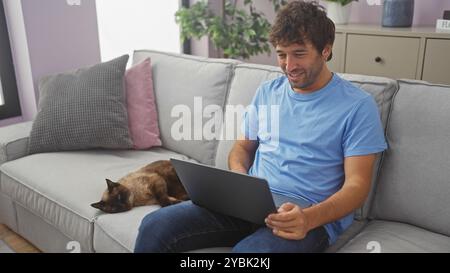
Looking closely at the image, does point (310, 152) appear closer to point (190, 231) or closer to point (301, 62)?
point (301, 62)

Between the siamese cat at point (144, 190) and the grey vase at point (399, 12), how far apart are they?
5.42 feet

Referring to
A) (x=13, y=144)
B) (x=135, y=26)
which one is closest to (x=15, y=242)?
(x=13, y=144)

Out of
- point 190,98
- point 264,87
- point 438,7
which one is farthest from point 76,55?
A: point 438,7

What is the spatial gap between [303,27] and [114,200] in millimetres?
846

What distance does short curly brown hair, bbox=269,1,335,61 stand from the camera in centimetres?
125

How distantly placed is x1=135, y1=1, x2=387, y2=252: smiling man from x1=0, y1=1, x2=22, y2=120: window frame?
4.77 ft

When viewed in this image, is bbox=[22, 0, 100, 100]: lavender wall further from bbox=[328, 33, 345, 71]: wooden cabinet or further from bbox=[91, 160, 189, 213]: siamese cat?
bbox=[328, 33, 345, 71]: wooden cabinet

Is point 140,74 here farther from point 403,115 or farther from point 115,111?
point 403,115

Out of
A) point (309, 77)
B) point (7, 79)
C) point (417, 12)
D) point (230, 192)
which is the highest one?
point (417, 12)

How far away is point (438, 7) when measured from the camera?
8.51 ft

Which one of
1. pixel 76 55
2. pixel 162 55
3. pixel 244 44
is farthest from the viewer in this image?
pixel 244 44

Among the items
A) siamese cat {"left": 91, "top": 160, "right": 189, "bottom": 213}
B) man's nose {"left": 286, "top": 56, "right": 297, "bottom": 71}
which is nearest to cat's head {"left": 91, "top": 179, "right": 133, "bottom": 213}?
siamese cat {"left": 91, "top": 160, "right": 189, "bottom": 213}

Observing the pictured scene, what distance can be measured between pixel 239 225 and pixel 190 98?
0.82 meters

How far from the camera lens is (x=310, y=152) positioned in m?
1.29
